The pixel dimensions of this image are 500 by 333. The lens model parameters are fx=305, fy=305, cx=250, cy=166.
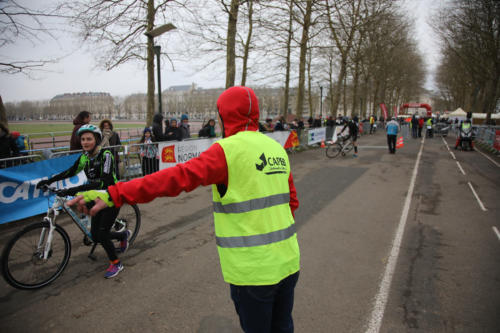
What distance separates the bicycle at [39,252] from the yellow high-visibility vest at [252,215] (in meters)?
2.44

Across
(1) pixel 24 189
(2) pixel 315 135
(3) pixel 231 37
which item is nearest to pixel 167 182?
(1) pixel 24 189

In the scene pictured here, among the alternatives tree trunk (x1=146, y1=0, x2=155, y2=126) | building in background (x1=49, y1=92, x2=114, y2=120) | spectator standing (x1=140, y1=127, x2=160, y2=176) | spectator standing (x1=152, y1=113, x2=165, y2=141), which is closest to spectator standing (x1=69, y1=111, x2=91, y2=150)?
spectator standing (x1=140, y1=127, x2=160, y2=176)

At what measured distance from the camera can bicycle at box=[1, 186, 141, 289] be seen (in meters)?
3.42

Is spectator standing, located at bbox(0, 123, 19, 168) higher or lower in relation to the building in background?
lower

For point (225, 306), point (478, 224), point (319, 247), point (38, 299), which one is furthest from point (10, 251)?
point (478, 224)

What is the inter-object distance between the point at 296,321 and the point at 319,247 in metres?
1.90

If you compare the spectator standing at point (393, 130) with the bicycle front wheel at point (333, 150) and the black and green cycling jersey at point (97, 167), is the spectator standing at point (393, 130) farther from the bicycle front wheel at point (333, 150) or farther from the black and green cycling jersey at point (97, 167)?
the black and green cycling jersey at point (97, 167)

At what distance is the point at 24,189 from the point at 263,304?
5.54 m

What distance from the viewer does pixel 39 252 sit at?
371cm

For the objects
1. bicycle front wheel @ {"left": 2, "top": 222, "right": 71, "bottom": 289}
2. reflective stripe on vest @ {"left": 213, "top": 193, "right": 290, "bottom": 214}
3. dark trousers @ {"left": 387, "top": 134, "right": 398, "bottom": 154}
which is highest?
reflective stripe on vest @ {"left": 213, "top": 193, "right": 290, "bottom": 214}

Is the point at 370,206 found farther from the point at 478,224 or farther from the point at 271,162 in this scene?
the point at 271,162

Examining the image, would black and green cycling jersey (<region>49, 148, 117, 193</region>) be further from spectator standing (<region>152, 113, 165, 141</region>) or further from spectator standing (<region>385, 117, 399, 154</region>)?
spectator standing (<region>385, 117, 399, 154</region>)

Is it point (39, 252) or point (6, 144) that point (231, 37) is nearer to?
point (6, 144)

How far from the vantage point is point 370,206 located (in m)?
7.01
